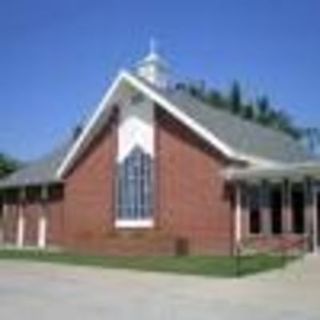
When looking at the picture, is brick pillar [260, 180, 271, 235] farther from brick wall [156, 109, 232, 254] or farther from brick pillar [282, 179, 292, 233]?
brick wall [156, 109, 232, 254]

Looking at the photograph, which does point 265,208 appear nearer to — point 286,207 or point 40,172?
point 286,207

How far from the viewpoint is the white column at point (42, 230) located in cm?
4209

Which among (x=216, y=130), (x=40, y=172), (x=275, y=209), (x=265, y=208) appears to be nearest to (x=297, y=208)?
(x=275, y=209)

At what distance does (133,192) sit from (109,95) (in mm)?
4460

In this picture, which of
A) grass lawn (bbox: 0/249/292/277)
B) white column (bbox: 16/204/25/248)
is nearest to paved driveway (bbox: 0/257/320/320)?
grass lawn (bbox: 0/249/292/277)

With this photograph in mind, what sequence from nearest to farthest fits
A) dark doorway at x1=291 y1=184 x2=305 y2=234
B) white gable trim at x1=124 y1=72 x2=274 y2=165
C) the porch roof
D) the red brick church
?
the porch roof < dark doorway at x1=291 y1=184 x2=305 y2=234 < the red brick church < white gable trim at x1=124 y1=72 x2=274 y2=165

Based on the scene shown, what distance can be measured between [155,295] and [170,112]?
16536mm

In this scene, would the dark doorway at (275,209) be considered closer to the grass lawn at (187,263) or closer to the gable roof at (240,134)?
the gable roof at (240,134)

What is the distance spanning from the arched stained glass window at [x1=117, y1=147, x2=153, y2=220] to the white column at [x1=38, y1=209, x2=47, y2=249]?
22.7ft

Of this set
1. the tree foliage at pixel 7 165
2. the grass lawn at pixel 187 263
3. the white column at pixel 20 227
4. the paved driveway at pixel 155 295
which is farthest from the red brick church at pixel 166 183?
the tree foliage at pixel 7 165

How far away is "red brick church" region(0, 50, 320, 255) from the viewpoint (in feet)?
102

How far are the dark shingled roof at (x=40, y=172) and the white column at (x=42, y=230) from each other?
5.77 ft

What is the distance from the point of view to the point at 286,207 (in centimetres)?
3017

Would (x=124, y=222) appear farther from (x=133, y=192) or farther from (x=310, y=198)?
(x=310, y=198)
